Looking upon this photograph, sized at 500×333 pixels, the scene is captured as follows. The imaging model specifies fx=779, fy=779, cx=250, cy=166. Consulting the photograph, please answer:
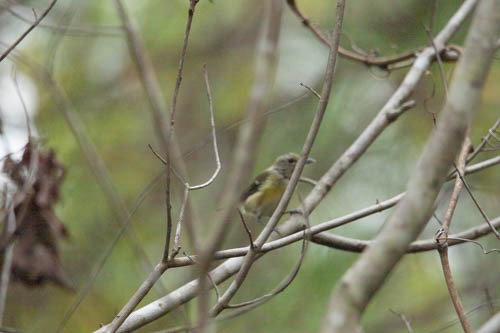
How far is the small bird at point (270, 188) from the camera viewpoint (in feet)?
18.3

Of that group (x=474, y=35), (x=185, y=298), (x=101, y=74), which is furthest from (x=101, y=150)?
(x=474, y=35)

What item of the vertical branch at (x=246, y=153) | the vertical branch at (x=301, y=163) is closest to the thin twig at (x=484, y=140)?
the vertical branch at (x=301, y=163)

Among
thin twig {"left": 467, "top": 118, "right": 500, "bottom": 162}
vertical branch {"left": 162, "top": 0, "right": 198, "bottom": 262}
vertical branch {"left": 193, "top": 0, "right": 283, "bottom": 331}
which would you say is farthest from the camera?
thin twig {"left": 467, "top": 118, "right": 500, "bottom": 162}

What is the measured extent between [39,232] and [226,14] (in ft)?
11.9

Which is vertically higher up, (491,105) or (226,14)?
(226,14)

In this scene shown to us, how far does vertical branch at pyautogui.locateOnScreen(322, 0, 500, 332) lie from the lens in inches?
50.5

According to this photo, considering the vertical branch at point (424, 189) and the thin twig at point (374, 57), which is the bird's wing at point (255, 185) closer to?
the thin twig at point (374, 57)

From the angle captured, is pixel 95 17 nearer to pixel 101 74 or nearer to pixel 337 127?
pixel 101 74

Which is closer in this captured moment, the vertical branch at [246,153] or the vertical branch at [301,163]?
the vertical branch at [246,153]

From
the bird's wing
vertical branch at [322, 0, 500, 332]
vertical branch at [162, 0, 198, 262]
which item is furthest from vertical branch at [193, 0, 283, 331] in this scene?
the bird's wing

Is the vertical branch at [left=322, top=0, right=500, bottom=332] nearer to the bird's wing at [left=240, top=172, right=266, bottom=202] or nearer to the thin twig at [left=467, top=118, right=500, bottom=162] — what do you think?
the thin twig at [left=467, top=118, right=500, bottom=162]

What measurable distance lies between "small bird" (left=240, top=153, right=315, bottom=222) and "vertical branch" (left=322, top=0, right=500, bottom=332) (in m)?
4.13

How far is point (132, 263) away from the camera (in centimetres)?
589

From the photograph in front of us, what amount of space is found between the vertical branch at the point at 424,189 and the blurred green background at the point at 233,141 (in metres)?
3.70
